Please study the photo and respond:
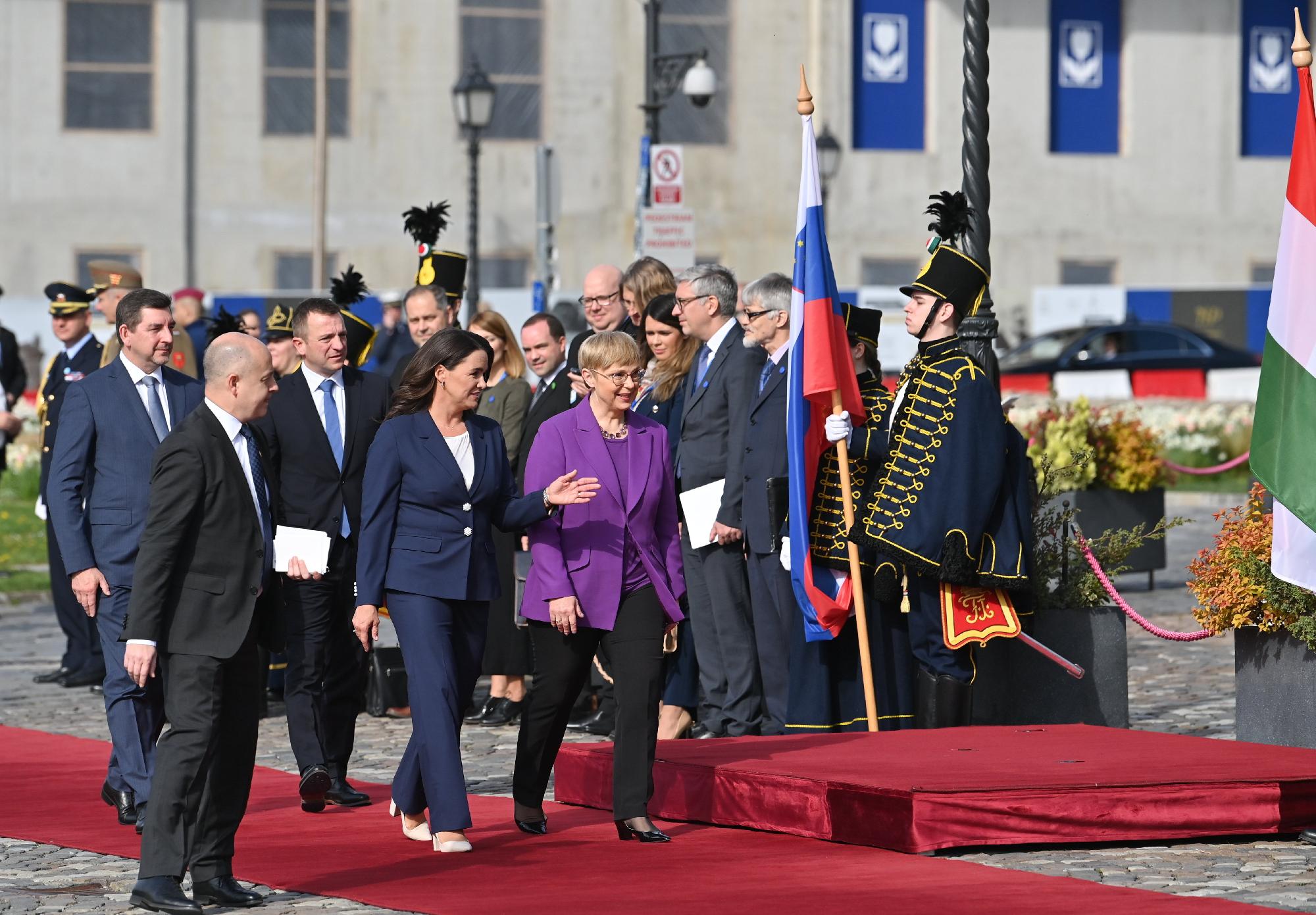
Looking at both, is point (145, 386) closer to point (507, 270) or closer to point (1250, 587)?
point (1250, 587)

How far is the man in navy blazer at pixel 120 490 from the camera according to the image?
8711mm

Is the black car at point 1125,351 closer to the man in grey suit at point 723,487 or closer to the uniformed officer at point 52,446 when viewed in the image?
the uniformed officer at point 52,446

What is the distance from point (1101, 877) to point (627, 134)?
33.3 meters

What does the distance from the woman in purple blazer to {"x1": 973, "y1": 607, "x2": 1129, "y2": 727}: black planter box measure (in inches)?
89.1

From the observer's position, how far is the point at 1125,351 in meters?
35.3

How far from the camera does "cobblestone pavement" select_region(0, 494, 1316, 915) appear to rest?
709cm

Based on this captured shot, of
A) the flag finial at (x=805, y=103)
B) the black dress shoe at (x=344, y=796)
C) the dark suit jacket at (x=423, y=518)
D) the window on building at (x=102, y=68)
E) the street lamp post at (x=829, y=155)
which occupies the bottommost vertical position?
the black dress shoe at (x=344, y=796)

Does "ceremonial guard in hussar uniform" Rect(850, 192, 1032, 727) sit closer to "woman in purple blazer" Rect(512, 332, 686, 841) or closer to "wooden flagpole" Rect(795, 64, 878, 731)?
"wooden flagpole" Rect(795, 64, 878, 731)

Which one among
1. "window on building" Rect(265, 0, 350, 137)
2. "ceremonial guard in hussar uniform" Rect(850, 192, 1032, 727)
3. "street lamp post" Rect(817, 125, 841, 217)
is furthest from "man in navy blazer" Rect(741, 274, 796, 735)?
"window on building" Rect(265, 0, 350, 137)

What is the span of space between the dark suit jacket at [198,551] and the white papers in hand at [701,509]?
130 inches

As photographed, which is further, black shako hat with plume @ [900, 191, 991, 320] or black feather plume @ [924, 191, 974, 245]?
black feather plume @ [924, 191, 974, 245]

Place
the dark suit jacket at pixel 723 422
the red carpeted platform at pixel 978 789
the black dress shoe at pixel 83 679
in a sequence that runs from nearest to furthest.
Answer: the red carpeted platform at pixel 978 789
the dark suit jacket at pixel 723 422
the black dress shoe at pixel 83 679

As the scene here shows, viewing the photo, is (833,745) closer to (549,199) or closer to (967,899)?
(967,899)

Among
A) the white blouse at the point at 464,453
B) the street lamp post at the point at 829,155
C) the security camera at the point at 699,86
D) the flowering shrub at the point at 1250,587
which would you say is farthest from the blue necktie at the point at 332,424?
the street lamp post at the point at 829,155
